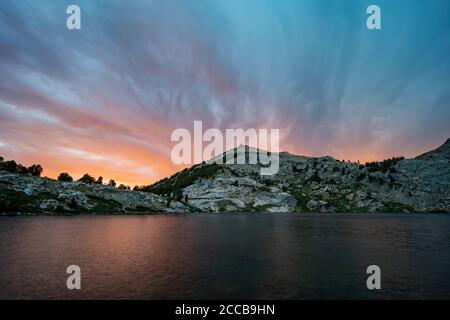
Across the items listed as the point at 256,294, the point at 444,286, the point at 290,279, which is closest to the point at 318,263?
the point at 290,279

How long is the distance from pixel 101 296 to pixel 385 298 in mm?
37220

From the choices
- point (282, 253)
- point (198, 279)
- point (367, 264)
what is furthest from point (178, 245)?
point (367, 264)

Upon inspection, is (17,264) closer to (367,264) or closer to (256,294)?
(256,294)

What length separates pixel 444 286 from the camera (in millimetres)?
40156

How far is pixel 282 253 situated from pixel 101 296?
43678 mm

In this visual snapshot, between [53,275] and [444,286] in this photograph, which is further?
[53,275]

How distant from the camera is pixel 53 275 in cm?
4356

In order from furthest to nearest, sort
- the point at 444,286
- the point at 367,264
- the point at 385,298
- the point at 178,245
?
the point at 178,245 → the point at 367,264 → the point at 444,286 → the point at 385,298
